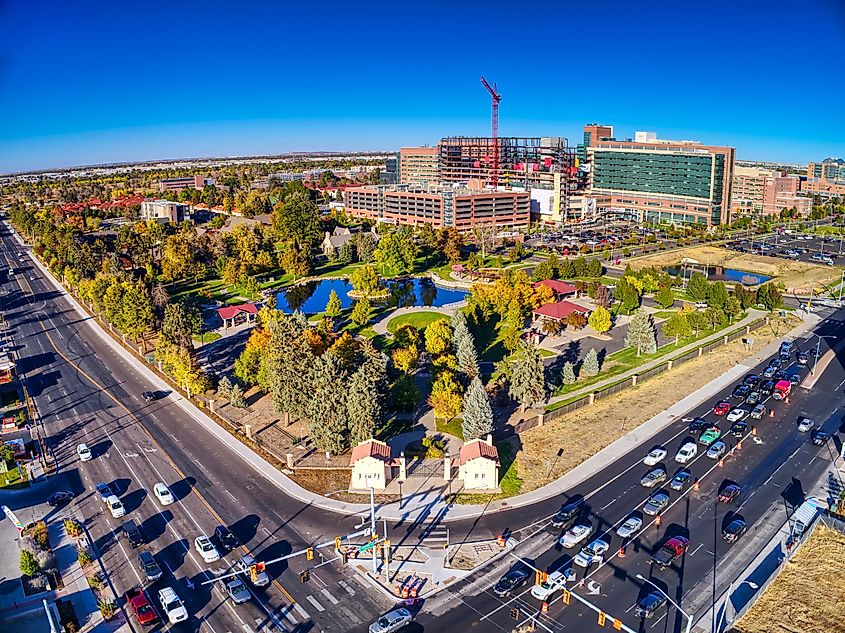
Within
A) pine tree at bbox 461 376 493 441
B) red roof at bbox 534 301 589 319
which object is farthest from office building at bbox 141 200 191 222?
pine tree at bbox 461 376 493 441

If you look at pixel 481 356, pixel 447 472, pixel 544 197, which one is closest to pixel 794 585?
pixel 447 472

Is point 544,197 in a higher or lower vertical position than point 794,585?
higher

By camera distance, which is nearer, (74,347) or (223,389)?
(223,389)

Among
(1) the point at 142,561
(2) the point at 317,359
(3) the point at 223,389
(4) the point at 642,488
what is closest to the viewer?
(1) the point at 142,561

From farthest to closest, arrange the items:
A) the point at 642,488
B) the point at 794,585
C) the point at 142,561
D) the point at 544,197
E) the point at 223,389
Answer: the point at 544,197, the point at 223,389, the point at 642,488, the point at 142,561, the point at 794,585

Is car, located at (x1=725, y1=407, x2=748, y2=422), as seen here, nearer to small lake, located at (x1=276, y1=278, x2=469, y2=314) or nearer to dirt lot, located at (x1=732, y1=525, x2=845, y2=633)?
dirt lot, located at (x1=732, y1=525, x2=845, y2=633)

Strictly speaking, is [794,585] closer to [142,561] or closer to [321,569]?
[321,569]

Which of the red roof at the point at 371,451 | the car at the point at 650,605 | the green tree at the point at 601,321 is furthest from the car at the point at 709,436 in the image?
the green tree at the point at 601,321
